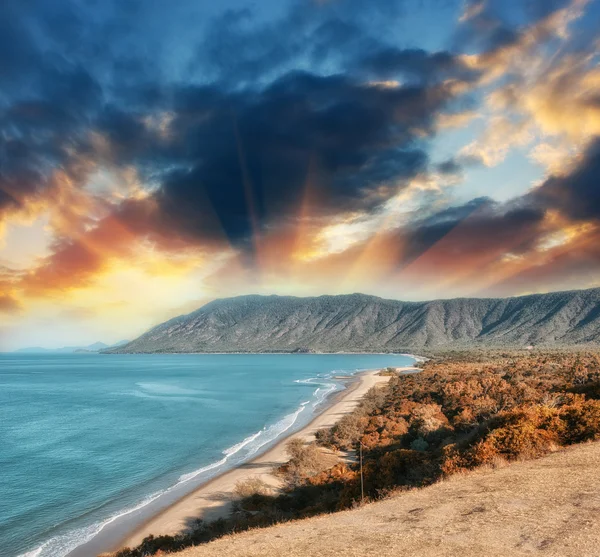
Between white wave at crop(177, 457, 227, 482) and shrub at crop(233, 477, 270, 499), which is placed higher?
shrub at crop(233, 477, 270, 499)

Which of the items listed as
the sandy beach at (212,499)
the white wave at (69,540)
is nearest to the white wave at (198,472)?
the sandy beach at (212,499)

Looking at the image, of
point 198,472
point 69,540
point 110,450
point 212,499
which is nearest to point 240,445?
point 198,472

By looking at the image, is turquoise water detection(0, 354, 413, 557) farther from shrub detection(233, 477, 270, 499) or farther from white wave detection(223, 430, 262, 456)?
shrub detection(233, 477, 270, 499)

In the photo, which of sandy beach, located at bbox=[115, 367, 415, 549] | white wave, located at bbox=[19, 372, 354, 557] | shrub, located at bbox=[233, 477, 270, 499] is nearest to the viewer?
white wave, located at bbox=[19, 372, 354, 557]

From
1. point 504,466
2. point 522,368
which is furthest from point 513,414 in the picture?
point 522,368

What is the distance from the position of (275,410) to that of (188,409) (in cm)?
1255

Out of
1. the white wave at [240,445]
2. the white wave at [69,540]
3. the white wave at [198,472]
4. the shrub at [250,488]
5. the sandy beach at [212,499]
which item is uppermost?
the shrub at [250,488]

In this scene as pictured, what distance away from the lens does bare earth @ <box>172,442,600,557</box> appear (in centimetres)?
849

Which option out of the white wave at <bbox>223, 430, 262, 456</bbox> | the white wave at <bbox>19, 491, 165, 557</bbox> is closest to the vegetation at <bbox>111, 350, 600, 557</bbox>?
the white wave at <bbox>19, 491, 165, 557</bbox>

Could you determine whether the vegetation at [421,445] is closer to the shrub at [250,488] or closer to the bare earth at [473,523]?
the shrub at [250,488]

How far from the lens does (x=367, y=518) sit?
1192 cm

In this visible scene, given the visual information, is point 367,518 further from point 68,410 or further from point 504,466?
point 68,410

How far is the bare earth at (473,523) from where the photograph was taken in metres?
8.49

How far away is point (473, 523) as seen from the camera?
9.78 m
